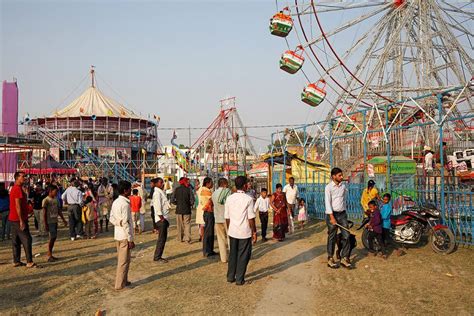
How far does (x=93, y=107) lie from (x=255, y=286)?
42.7 m

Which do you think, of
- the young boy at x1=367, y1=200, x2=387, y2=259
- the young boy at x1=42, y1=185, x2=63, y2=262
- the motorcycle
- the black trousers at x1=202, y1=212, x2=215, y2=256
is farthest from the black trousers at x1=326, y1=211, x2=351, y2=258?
the young boy at x1=42, y1=185, x2=63, y2=262

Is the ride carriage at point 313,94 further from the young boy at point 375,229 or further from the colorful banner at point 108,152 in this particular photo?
the colorful banner at point 108,152

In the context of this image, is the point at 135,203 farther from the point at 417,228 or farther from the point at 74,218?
the point at 417,228

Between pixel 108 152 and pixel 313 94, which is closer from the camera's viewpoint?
pixel 313 94

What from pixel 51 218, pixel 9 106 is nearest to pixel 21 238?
pixel 51 218

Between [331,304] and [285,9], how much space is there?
1608 centimetres

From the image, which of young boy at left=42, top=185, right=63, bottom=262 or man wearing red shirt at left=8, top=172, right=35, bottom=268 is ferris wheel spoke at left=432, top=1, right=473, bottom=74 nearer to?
young boy at left=42, top=185, right=63, bottom=262

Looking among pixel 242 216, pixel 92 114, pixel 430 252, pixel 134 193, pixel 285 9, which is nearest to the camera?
pixel 242 216

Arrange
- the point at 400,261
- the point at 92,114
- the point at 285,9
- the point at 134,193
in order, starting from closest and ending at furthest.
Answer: the point at 400,261 < the point at 134,193 < the point at 285,9 < the point at 92,114

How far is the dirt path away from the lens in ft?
17.2

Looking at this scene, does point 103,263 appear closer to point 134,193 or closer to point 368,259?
point 134,193

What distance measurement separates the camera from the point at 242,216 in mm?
6211

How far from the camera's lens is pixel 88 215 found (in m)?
11.0

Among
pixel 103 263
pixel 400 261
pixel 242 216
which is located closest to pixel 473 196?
pixel 400 261
